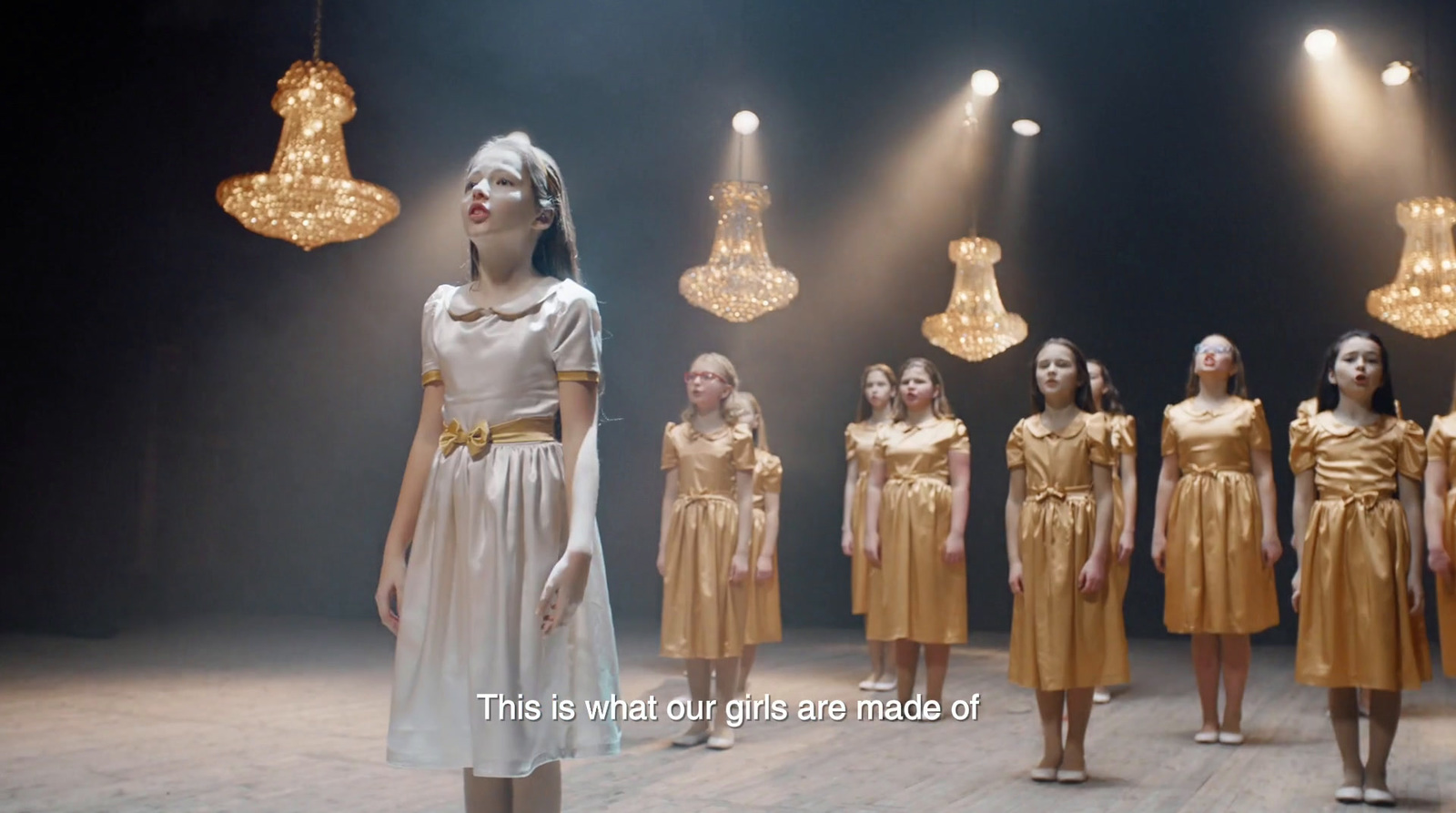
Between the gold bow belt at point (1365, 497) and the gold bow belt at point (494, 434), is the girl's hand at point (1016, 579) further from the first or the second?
the gold bow belt at point (494, 434)

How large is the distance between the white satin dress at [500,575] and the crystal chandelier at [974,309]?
5433 mm

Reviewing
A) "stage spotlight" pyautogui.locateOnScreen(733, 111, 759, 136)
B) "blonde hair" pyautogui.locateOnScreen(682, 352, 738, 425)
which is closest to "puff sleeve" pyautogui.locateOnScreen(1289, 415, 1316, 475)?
"blonde hair" pyautogui.locateOnScreen(682, 352, 738, 425)

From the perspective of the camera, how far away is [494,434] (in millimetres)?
2193

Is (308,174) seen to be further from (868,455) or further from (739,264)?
(868,455)

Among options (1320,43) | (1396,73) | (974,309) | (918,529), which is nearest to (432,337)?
(918,529)

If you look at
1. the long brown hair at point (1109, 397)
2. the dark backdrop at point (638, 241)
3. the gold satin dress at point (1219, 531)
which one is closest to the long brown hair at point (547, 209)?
the gold satin dress at point (1219, 531)

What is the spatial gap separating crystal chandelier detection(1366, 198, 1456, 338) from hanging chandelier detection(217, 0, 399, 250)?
5431mm

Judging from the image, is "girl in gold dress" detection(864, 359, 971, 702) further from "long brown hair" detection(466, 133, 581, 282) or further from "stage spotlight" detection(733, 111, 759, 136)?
"stage spotlight" detection(733, 111, 759, 136)

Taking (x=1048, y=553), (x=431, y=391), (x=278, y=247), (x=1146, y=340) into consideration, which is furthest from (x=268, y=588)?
(x=431, y=391)

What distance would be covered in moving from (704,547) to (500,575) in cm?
266

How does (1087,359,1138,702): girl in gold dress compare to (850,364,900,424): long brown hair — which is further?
(850,364,900,424): long brown hair

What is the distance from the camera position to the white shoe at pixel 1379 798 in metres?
3.59

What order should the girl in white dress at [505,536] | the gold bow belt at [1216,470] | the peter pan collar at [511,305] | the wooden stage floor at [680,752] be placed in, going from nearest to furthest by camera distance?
the girl in white dress at [505,536]
the peter pan collar at [511,305]
the wooden stage floor at [680,752]
the gold bow belt at [1216,470]

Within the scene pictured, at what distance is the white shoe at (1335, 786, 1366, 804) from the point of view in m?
3.66
